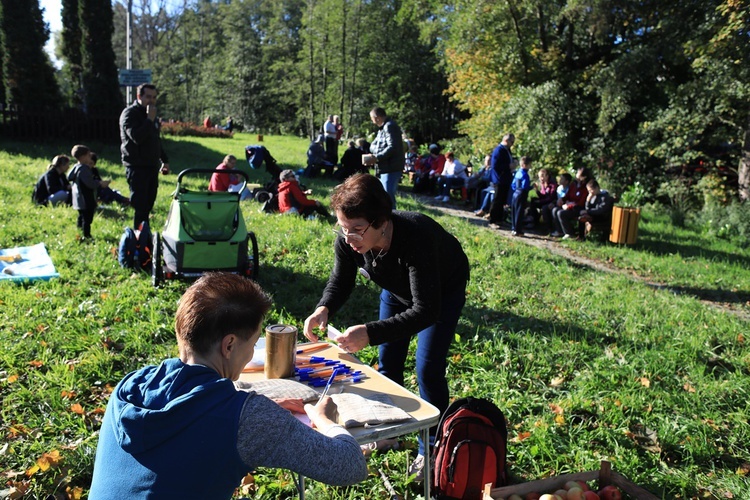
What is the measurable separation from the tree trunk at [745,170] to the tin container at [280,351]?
13.1 meters

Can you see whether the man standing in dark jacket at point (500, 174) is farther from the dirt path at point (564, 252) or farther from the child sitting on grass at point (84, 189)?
the child sitting on grass at point (84, 189)

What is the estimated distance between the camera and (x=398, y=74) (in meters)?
33.8

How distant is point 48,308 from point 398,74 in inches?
1198

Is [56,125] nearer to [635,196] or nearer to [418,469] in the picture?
[635,196]

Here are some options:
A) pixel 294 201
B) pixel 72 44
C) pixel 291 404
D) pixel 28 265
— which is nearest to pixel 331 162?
pixel 294 201

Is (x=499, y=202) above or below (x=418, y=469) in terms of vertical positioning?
above

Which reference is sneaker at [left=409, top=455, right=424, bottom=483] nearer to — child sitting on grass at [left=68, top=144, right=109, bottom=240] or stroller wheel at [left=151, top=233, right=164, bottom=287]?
stroller wheel at [left=151, top=233, right=164, bottom=287]

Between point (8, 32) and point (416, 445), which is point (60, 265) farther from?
point (8, 32)

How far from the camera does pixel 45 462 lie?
3260 millimetres

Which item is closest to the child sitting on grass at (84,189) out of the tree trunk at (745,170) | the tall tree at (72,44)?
the tree trunk at (745,170)

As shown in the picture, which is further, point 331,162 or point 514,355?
point 331,162

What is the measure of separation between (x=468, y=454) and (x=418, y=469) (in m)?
0.46

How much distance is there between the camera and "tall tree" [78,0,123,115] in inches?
752

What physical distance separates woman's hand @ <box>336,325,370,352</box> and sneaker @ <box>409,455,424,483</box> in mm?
1083
